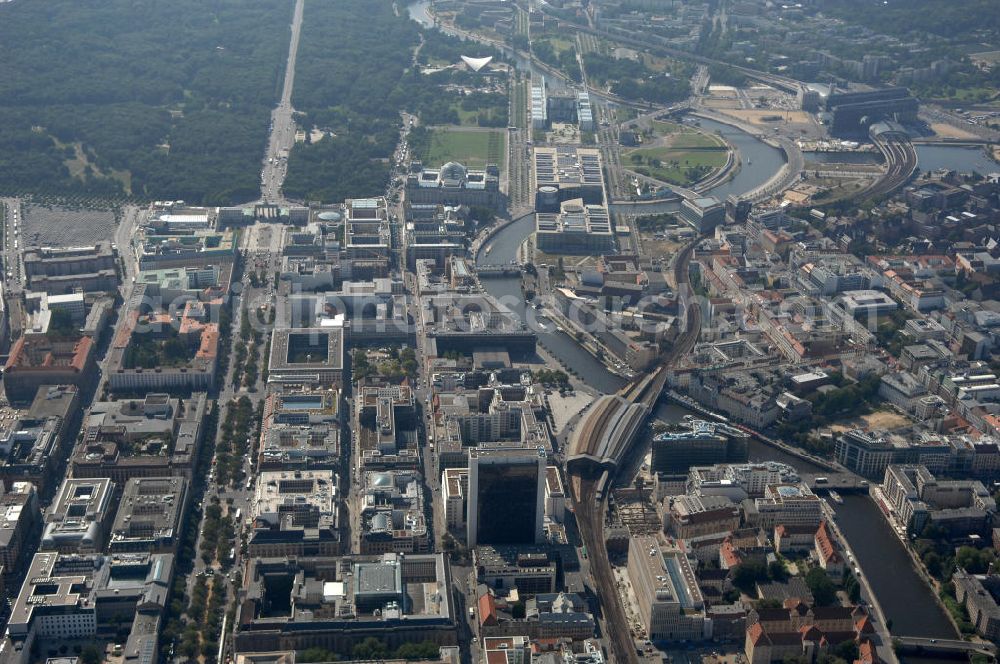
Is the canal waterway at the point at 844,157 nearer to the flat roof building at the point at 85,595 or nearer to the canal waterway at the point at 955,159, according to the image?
the canal waterway at the point at 955,159

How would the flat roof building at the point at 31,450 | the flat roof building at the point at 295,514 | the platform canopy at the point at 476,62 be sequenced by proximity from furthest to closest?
the platform canopy at the point at 476,62 → the flat roof building at the point at 31,450 → the flat roof building at the point at 295,514

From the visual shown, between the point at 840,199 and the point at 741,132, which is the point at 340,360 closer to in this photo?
the point at 840,199

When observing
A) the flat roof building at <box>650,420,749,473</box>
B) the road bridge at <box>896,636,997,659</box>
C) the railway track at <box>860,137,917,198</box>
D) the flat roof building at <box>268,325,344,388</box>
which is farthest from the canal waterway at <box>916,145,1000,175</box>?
the road bridge at <box>896,636,997,659</box>

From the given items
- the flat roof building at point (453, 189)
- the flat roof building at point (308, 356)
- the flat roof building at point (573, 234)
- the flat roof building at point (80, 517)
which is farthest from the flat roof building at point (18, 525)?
the flat roof building at point (453, 189)

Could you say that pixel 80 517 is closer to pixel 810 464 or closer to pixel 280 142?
pixel 810 464

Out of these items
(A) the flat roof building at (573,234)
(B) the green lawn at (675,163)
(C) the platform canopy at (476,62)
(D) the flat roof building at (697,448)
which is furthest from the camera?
(C) the platform canopy at (476,62)

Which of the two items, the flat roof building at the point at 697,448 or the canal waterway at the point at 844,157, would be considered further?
the canal waterway at the point at 844,157
